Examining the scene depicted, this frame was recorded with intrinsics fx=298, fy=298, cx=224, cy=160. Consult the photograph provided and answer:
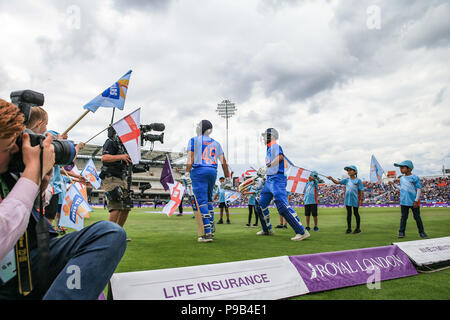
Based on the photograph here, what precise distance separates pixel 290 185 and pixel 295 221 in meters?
3.04

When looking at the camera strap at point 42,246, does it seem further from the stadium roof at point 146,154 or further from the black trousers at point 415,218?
the stadium roof at point 146,154

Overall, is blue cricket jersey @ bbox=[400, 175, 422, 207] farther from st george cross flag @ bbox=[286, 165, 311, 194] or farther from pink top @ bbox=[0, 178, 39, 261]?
pink top @ bbox=[0, 178, 39, 261]

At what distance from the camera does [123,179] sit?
523 cm

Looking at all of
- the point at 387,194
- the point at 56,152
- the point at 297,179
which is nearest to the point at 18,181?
the point at 56,152

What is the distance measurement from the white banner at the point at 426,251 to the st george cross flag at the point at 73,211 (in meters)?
5.62

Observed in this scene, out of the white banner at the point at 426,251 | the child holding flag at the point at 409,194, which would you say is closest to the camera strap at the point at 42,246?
the white banner at the point at 426,251

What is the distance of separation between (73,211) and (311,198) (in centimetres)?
607

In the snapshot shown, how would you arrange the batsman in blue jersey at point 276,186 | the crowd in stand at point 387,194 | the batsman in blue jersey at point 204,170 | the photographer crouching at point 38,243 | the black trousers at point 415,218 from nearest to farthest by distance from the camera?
the photographer crouching at point 38,243, the batsman in blue jersey at point 204,170, the batsman in blue jersey at point 276,186, the black trousers at point 415,218, the crowd in stand at point 387,194

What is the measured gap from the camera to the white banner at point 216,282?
2047 mm

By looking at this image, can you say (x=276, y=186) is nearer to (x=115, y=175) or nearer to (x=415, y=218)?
(x=115, y=175)

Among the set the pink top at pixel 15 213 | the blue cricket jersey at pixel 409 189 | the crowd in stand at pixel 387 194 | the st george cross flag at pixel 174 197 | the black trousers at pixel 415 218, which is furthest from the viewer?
the crowd in stand at pixel 387 194

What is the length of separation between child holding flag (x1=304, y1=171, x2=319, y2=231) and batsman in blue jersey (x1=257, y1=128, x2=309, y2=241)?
7.07 feet
